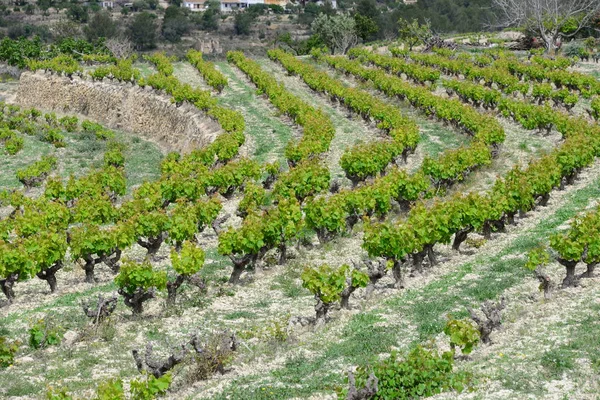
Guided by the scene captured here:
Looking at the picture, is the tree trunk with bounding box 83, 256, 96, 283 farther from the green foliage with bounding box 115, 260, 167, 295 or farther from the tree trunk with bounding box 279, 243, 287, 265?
the tree trunk with bounding box 279, 243, 287, 265

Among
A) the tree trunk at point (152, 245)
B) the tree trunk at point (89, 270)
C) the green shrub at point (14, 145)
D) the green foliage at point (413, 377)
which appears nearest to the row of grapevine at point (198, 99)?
the green shrub at point (14, 145)

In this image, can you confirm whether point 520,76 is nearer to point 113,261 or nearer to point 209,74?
point 209,74

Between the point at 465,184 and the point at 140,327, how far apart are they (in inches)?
685

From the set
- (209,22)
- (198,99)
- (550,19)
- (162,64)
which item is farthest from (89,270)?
(209,22)

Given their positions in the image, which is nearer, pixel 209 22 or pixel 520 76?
pixel 520 76

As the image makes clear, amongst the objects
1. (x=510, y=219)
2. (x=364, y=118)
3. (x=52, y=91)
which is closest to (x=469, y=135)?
(x=364, y=118)

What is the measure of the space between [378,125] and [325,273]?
959 inches

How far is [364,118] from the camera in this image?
5009 cm

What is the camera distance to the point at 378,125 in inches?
1768

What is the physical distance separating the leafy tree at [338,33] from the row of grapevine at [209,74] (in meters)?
18.4

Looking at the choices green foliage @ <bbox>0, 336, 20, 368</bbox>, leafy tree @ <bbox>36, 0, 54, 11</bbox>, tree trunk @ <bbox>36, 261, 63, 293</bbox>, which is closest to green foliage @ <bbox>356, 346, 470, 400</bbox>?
green foliage @ <bbox>0, 336, 20, 368</bbox>

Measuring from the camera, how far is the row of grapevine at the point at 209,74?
62.5 m

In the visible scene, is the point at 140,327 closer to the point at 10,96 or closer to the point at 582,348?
the point at 582,348

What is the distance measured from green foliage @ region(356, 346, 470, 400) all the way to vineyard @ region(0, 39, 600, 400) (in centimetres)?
4
